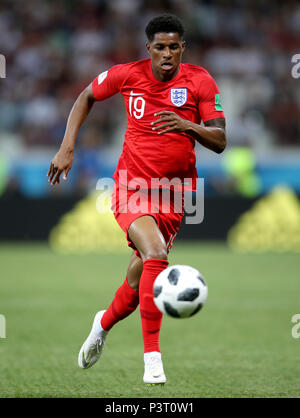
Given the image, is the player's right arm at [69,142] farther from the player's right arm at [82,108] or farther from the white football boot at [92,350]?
the white football boot at [92,350]

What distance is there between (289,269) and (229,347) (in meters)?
4.81

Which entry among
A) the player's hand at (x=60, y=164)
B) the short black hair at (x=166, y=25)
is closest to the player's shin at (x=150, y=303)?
the player's hand at (x=60, y=164)

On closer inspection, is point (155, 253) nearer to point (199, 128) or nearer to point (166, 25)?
point (199, 128)

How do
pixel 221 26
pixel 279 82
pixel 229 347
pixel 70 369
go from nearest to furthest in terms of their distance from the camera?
pixel 70 369, pixel 229 347, pixel 279 82, pixel 221 26

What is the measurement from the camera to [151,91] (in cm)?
449

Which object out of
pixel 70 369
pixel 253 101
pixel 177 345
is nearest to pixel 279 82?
pixel 253 101

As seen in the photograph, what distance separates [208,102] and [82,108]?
2.72 feet

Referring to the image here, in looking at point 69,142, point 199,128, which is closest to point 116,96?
point 69,142

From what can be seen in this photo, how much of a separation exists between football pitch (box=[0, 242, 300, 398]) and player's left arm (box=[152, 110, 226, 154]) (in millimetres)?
1383

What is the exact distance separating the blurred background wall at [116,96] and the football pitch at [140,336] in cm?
178

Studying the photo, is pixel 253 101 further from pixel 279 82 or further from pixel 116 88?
pixel 116 88

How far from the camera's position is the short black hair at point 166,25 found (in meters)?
4.33

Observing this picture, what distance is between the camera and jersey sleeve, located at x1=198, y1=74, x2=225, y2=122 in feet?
14.3

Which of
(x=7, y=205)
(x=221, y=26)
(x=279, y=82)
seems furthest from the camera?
(x=221, y=26)
